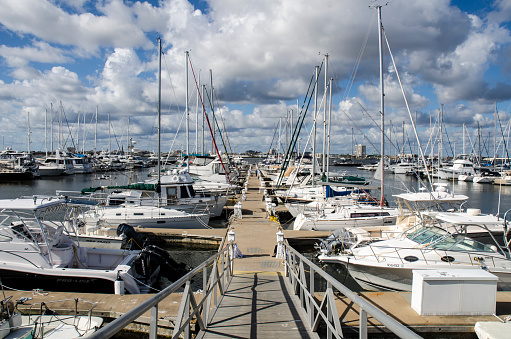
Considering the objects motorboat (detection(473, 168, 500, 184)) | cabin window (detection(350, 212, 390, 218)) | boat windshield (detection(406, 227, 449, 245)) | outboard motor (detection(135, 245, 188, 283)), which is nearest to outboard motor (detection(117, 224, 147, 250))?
outboard motor (detection(135, 245, 188, 283))

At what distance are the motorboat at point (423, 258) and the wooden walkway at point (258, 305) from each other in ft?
8.53

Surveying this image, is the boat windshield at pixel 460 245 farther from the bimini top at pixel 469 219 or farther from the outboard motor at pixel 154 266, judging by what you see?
the outboard motor at pixel 154 266

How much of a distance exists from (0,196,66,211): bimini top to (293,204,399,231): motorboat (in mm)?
12223

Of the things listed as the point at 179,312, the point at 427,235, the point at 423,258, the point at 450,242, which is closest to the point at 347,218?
the point at 427,235

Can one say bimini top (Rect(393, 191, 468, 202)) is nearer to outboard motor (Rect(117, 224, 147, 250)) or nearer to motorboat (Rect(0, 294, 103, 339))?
outboard motor (Rect(117, 224, 147, 250))

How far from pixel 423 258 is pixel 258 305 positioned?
6.46 metres

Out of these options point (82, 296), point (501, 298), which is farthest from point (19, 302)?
point (501, 298)

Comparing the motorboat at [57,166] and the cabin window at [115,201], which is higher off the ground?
the motorboat at [57,166]

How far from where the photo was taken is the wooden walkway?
5.62 metres

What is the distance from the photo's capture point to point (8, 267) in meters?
10.4

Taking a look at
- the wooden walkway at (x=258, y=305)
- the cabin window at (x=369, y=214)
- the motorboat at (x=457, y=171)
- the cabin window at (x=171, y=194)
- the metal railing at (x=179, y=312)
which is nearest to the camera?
the metal railing at (x=179, y=312)

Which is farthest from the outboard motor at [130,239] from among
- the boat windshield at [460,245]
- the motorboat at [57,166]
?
the motorboat at [57,166]

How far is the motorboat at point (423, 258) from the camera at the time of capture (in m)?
10.5

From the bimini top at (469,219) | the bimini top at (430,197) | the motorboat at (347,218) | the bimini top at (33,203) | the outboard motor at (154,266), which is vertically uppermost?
→ the bimini top at (33,203)
